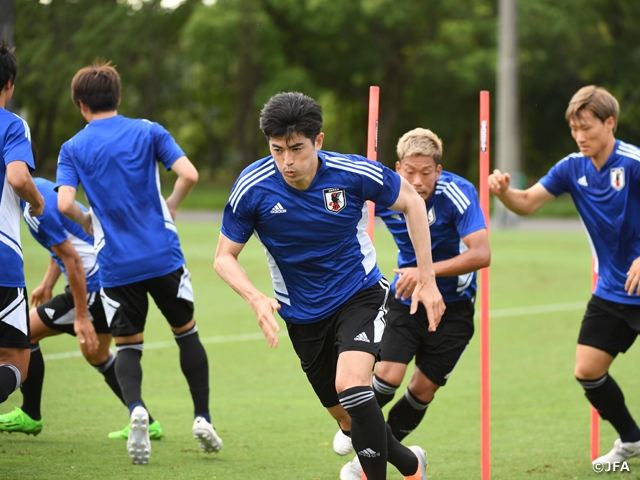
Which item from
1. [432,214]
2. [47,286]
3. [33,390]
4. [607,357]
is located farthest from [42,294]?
[607,357]

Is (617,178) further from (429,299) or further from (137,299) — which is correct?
(137,299)

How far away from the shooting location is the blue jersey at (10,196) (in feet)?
15.8

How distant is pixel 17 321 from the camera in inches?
192

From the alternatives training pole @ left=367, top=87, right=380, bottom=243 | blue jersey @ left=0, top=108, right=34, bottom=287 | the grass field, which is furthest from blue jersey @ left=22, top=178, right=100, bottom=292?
training pole @ left=367, top=87, right=380, bottom=243

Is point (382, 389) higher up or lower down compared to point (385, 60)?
lower down

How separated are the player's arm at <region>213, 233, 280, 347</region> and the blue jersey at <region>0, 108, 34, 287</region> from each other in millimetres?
1201

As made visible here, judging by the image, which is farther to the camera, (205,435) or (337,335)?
Result: (205,435)

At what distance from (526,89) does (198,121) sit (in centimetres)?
2209

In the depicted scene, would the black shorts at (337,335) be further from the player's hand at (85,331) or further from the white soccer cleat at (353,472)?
the player's hand at (85,331)

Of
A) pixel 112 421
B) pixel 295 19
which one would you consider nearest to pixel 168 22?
pixel 295 19

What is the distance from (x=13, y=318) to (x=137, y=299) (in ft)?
4.00

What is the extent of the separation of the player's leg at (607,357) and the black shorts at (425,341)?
0.82 m

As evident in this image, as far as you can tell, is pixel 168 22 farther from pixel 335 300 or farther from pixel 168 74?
pixel 335 300

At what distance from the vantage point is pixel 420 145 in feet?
17.9
